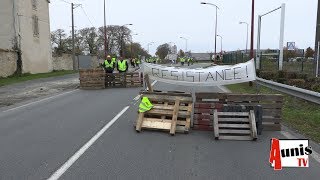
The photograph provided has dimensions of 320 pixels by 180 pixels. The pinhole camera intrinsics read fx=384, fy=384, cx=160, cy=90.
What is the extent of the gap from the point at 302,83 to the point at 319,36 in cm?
729

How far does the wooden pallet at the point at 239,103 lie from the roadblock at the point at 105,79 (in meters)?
13.8

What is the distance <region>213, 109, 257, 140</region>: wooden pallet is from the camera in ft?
26.6

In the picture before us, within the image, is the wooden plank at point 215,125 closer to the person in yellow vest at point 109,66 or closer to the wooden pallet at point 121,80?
the wooden pallet at point 121,80

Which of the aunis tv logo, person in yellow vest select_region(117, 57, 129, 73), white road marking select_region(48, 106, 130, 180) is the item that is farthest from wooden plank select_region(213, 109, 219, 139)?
person in yellow vest select_region(117, 57, 129, 73)

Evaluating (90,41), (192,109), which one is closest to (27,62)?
(192,109)

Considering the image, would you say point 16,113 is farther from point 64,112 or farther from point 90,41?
point 90,41

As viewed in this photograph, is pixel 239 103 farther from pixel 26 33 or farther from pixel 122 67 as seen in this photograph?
pixel 26 33

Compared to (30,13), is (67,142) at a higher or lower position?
lower

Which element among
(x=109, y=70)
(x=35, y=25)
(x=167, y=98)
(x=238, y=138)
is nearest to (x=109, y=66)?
(x=109, y=70)

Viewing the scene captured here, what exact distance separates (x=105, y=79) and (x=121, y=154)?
16423 mm

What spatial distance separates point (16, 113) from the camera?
12.4 meters

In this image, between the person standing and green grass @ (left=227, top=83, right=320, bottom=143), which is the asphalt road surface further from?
the person standing

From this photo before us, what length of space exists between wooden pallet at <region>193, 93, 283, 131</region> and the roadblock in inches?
543

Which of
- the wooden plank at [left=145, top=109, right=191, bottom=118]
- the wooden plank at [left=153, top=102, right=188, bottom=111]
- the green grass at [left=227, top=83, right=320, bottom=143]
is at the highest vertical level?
the wooden plank at [left=153, top=102, right=188, bottom=111]
